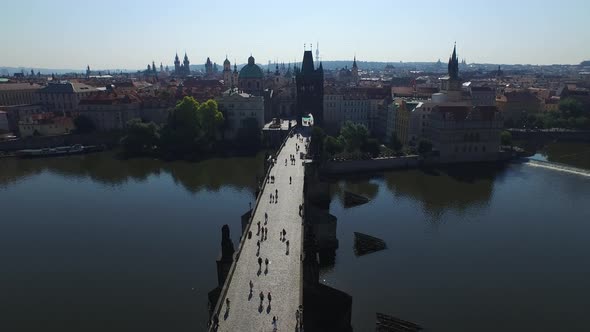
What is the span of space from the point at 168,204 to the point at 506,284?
3321 cm

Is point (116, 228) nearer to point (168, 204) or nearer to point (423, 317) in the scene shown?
point (168, 204)

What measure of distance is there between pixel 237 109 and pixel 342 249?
1996 inches

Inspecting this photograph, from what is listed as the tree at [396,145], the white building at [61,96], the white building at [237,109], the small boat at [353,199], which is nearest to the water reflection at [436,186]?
the small boat at [353,199]

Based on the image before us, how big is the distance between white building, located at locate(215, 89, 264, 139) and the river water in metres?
21.9

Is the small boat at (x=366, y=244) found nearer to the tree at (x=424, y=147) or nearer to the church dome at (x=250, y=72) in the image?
the tree at (x=424, y=147)

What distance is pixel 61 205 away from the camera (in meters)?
48.7

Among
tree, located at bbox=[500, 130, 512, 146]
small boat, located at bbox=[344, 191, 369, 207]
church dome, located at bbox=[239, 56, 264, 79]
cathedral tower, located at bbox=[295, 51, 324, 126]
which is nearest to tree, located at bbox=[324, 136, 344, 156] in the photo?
small boat, located at bbox=[344, 191, 369, 207]

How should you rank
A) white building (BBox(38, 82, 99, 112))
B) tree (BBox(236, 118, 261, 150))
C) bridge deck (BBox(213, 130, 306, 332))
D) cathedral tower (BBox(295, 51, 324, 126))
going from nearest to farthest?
bridge deck (BBox(213, 130, 306, 332)), tree (BBox(236, 118, 261, 150)), cathedral tower (BBox(295, 51, 324, 126)), white building (BBox(38, 82, 99, 112))

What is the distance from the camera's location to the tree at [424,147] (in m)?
67.1

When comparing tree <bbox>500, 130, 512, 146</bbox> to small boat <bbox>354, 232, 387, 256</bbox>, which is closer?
small boat <bbox>354, 232, 387, 256</bbox>

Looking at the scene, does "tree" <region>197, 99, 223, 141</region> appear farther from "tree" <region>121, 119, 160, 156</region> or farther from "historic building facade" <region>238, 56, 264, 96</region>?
"historic building facade" <region>238, 56, 264, 96</region>

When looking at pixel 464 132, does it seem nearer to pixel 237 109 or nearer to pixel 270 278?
pixel 237 109

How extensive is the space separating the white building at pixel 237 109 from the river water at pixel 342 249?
861 inches

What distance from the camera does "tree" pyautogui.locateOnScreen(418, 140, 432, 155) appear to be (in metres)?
67.1
